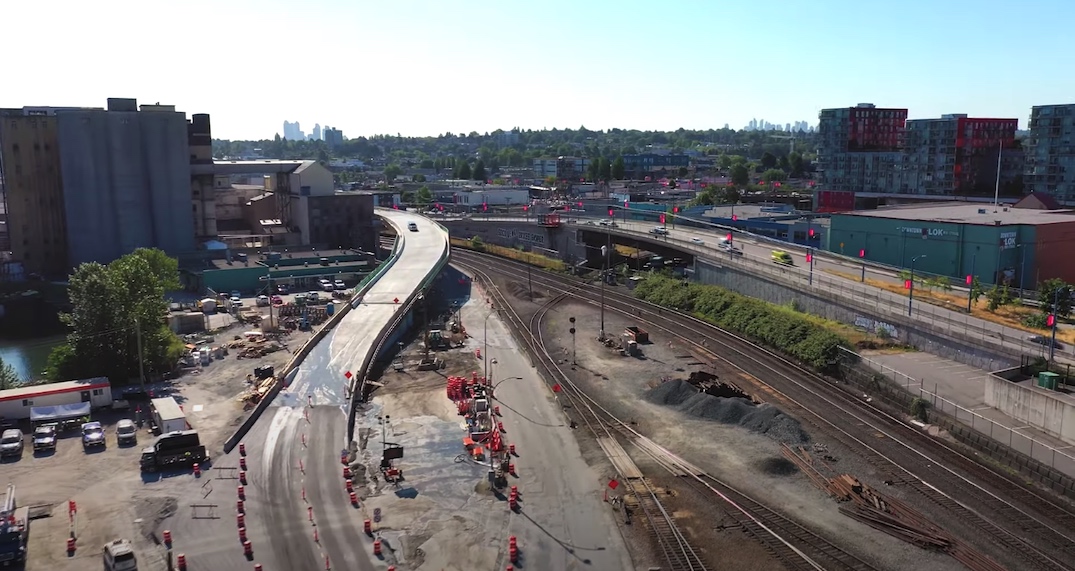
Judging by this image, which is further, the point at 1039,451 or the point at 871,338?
the point at 871,338

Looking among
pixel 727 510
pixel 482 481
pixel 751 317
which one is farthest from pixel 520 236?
pixel 727 510

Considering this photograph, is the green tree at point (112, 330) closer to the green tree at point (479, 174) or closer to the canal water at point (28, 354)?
the canal water at point (28, 354)

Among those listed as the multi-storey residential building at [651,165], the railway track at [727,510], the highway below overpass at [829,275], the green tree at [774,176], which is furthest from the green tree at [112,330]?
the multi-storey residential building at [651,165]

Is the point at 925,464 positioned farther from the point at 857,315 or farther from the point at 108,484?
the point at 108,484

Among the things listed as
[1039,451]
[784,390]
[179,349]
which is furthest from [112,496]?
[1039,451]

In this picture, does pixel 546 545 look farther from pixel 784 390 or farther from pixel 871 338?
pixel 871 338
